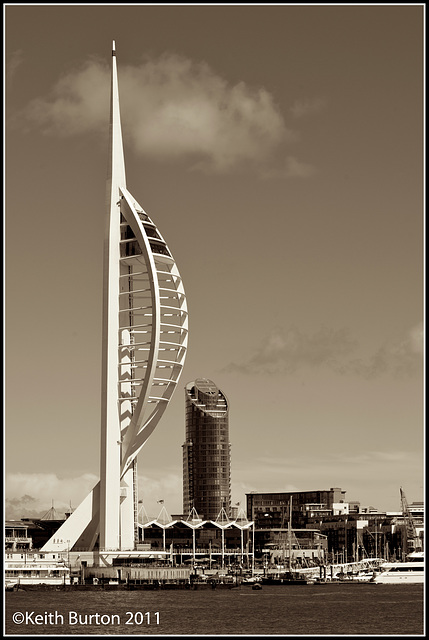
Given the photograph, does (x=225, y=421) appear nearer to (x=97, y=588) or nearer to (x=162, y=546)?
(x=162, y=546)

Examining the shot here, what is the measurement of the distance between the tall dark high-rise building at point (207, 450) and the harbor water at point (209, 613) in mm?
87967

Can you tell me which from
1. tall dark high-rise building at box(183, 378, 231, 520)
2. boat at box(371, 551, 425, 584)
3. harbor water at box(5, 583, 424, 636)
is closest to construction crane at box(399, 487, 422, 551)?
tall dark high-rise building at box(183, 378, 231, 520)

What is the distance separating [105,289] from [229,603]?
24186 millimetres

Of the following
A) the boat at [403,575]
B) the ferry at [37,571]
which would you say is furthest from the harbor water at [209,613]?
the boat at [403,575]

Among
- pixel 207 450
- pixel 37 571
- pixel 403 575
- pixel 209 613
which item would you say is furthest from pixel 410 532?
pixel 209 613

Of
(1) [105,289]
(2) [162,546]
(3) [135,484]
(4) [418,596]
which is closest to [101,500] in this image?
(3) [135,484]

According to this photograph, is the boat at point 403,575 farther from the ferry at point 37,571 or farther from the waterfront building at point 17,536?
the ferry at point 37,571

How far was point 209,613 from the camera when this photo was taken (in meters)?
69.8

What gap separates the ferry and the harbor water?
8.16 ft

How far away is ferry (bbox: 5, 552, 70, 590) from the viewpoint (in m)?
91.4

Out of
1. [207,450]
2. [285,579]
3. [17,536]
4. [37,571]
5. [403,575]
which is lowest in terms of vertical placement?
[285,579]

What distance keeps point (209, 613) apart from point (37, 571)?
27.6 meters

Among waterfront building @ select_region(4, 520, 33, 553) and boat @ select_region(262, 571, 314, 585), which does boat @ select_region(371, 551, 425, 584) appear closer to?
boat @ select_region(262, 571, 314, 585)

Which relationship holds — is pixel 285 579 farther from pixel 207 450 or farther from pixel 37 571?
pixel 207 450
